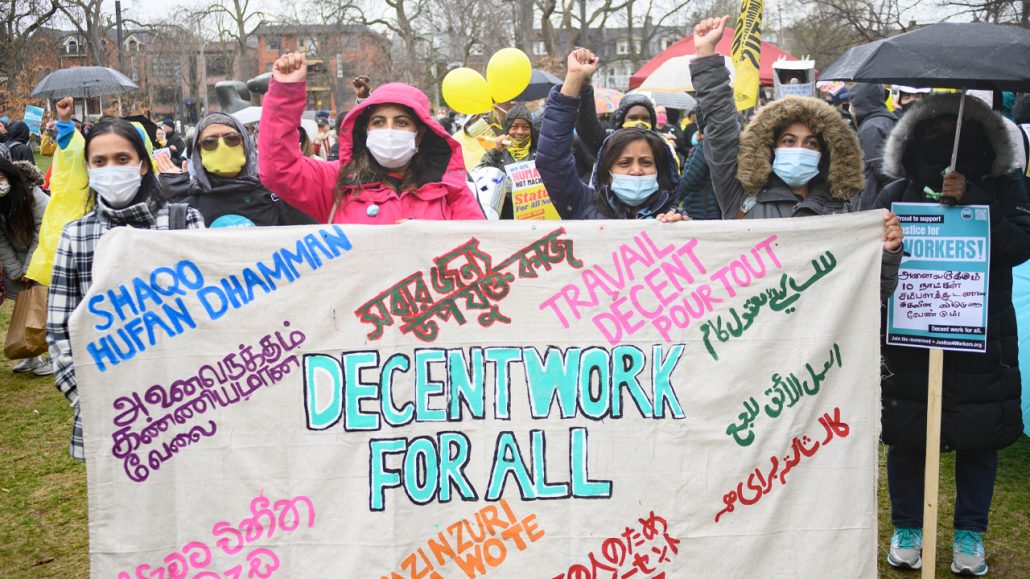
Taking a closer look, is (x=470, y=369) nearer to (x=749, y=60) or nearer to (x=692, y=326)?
(x=692, y=326)

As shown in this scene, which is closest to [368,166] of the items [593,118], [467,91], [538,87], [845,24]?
[593,118]

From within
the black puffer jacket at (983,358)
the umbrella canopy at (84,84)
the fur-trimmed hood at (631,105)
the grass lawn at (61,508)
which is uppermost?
the umbrella canopy at (84,84)

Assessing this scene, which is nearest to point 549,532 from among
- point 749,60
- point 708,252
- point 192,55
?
point 708,252

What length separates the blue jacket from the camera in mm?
3918

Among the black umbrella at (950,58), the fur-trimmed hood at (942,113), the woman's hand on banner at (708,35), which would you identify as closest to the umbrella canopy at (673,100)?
the fur-trimmed hood at (942,113)

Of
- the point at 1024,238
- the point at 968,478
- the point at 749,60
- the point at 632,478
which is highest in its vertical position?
the point at 749,60

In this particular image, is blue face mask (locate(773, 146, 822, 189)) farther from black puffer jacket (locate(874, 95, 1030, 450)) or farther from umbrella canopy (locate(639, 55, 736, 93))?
Result: umbrella canopy (locate(639, 55, 736, 93))

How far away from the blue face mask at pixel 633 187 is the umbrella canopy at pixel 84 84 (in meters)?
8.86

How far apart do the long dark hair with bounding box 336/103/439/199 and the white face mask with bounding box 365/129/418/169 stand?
5cm

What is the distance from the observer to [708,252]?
3.28 m

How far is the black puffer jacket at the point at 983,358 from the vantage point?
3.82 metres

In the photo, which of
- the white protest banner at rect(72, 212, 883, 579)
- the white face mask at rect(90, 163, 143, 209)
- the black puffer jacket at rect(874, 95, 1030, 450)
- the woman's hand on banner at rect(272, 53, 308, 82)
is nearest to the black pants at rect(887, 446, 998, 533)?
the black puffer jacket at rect(874, 95, 1030, 450)

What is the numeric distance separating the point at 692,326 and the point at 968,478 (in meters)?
1.58

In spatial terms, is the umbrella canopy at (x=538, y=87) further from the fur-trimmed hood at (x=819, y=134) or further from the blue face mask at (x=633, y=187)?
the fur-trimmed hood at (x=819, y=134)
